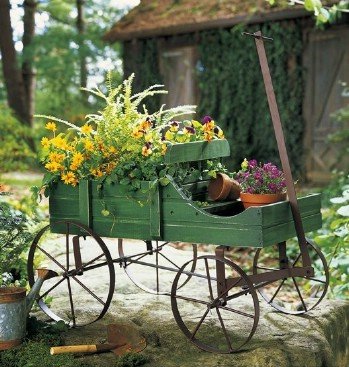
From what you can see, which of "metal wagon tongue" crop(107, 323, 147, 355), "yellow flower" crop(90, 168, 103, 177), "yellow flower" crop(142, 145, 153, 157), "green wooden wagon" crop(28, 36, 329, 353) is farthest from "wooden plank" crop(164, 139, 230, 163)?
"metal wagon tongue" crop(107, 323, 147, 355)

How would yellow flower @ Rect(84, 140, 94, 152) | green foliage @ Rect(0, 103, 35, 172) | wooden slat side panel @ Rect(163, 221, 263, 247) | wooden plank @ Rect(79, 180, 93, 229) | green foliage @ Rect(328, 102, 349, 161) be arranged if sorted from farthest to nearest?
1. green foliage @ Rect(328, 102, 349, 161)
2. green foliage @ Rect(0, 103, 35, 172)
3. wooden plank @ Rect(79, 180, 93, 229)
4. yellow flower @ Rect(84, 140, 94, 152)
5. wooden slat side panel @ Rect(163, 221, 263, 247)

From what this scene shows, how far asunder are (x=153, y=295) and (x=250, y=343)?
4.38 ft

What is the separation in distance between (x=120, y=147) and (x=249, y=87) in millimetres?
8835

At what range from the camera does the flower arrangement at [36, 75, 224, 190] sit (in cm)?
454

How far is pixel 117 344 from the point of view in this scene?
4422mm

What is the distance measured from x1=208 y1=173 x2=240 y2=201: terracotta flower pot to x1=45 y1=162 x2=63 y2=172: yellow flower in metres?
1.03

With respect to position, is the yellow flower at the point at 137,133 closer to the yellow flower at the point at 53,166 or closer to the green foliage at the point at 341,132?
the yellow flower at the point at 53,166

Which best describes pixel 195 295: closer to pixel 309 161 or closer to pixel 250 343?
pixel 250 343

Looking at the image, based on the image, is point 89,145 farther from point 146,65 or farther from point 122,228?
point 146,65

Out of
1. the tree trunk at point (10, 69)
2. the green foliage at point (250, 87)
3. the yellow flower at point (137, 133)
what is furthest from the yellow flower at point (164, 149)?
the tree trunk at point (10, 69)

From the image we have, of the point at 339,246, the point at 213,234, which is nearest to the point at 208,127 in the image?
the point at 213,234

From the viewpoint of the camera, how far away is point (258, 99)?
519 inches

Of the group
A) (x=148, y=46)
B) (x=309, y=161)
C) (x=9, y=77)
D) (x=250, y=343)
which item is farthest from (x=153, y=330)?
(x=9, y=77)

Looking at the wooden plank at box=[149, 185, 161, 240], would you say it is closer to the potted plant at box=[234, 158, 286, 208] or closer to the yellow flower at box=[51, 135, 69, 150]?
the potted plant at box=[234, 158, 286, 208]
